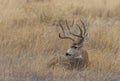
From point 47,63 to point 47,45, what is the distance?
1.59 m

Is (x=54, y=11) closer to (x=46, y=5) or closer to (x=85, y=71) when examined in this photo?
(x=46, y=5)

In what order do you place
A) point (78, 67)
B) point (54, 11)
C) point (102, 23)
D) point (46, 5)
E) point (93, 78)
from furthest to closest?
1. point (46, 5)
2. point (54, 11)
3. point (102, 23)
4. point (78, 67)
5. point (93, 78)

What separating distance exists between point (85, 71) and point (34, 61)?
41.4 inches

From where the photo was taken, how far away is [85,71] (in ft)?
28.8

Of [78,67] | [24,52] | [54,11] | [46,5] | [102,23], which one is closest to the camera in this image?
[78,67]

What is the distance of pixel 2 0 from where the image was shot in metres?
15.4

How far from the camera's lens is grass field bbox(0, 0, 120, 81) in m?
8.54

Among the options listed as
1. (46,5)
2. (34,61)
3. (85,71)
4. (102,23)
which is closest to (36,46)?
(34,61)

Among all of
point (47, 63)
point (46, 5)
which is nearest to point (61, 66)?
point (47, 63)

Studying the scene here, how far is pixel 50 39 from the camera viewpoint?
437 inches

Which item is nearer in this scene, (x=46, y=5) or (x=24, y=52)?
(x=24, y=52)

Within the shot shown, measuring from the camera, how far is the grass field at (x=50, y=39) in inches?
336

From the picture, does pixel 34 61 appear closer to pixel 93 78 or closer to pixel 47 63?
pixel 47 63

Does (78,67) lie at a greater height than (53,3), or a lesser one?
lesser
